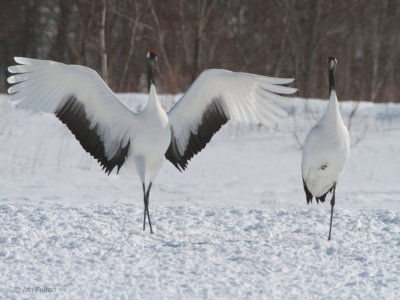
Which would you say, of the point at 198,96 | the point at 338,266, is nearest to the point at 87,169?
the point at 198,96

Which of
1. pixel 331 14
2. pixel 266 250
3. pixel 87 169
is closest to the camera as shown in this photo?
pixel 266 250

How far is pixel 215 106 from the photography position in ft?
19.0

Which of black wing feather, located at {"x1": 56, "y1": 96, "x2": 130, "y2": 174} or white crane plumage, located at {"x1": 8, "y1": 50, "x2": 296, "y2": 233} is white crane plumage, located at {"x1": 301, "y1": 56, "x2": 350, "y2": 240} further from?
black wing feather, located at {"x1": 56, "y1": 96, "x2": 130, "y2": 174}

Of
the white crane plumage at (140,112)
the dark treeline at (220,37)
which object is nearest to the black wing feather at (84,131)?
the white crane plumage at (140,112)

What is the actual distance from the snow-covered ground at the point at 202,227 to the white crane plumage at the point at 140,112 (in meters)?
0.68

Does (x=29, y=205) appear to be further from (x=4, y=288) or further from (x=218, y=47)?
(x=218, y=47)

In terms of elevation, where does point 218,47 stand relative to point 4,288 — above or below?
above

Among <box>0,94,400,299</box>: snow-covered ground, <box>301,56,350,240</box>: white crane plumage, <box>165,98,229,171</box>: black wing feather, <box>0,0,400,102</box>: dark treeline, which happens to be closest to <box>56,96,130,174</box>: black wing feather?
<box>165,98,229,171</box>: black wing feather

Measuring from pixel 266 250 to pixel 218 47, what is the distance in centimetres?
1499

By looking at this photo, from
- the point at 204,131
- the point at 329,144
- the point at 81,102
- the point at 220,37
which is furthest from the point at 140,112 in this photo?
the point at 220,37

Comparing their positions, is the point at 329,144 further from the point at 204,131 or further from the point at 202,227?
the point at 202,227

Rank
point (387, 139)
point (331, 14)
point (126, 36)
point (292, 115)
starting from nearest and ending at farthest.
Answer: point (387, 139)
point (292, 115)
point (331, 14)
point (126, 36)

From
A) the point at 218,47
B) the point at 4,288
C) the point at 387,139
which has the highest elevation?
the point at 218,47

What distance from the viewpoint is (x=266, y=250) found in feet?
16.8
